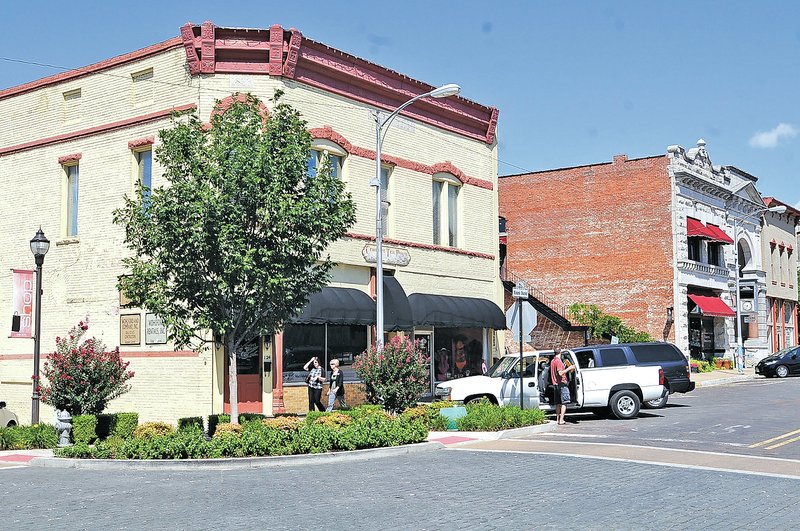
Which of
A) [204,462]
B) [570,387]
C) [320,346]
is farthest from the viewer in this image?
[320,346]

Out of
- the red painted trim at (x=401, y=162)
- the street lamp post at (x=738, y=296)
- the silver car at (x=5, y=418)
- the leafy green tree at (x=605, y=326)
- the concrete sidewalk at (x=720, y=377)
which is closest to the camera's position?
the silver car at (x=5, y=418)

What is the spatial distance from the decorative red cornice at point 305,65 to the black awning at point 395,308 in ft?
18.8

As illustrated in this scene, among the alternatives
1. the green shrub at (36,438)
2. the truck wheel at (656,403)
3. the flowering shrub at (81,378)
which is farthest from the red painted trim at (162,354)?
the truck wheel at (656,403)

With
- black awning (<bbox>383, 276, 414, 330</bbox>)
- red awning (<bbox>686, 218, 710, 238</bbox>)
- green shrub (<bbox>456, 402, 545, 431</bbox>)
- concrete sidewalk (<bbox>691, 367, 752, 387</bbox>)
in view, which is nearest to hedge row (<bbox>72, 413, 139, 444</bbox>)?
green shrub (<bbox>456, 402, 545, 431</bbox>)

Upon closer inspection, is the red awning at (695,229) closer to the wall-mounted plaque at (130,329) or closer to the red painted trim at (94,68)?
the red painted trim at (94,68)

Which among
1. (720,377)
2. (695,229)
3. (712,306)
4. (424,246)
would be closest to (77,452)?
(424,246)

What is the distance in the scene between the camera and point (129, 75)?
25.1 m

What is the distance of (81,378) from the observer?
61.5 feet

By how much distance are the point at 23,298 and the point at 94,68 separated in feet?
24.0

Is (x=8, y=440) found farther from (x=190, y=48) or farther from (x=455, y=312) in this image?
(x=455, y=312)

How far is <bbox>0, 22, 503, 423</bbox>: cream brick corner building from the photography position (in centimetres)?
2372

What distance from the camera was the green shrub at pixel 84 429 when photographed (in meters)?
18.0

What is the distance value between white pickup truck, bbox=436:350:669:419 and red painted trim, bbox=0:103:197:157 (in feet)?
34.3

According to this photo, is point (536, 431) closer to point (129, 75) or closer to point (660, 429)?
point (660, 429)
